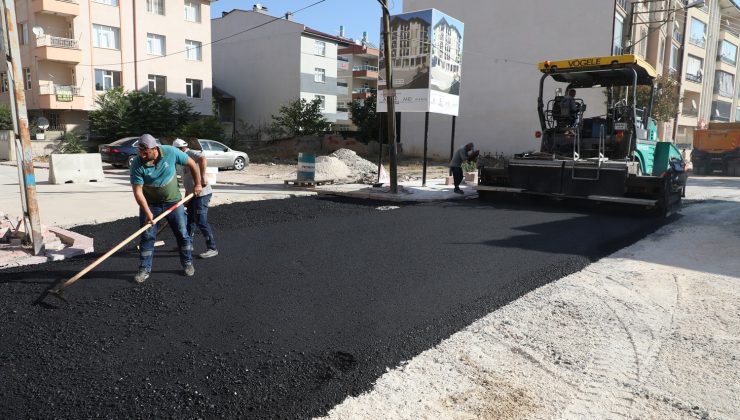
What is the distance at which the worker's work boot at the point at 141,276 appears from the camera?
526 cm

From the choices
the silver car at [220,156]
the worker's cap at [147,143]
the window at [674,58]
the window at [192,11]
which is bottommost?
the silver car at [220,156]

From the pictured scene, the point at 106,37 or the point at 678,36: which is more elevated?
the point at 678,36

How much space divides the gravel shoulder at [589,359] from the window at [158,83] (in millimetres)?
30851

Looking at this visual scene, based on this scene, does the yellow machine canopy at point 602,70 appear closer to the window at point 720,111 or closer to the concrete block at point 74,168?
the concrete block at point 74,168

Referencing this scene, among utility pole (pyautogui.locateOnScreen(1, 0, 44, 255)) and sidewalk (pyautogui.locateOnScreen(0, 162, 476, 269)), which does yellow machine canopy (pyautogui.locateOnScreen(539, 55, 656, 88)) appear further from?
utility pole (pyautogui.locateOnScreen(1, 0, 44, 255))

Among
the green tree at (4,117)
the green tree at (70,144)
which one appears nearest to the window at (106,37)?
the green tree at (70,144)

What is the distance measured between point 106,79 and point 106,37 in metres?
2.24

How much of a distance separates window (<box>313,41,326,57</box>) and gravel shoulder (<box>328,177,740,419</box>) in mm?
38039

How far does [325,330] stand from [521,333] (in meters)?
1.53

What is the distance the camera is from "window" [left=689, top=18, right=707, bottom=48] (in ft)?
125

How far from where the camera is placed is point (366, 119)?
32.1 m

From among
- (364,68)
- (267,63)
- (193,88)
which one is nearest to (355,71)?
(364,68)

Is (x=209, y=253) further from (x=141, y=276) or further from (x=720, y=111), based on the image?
(x=720, y=111)

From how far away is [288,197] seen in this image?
497 inches
